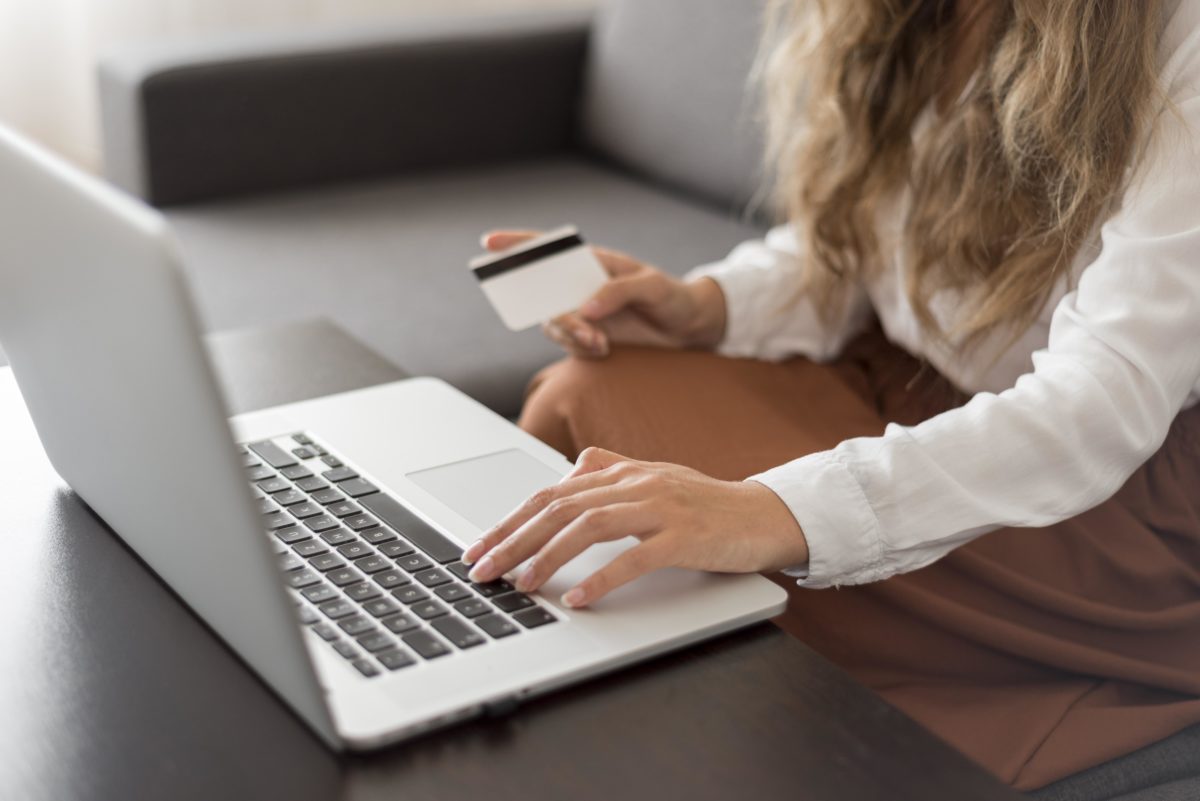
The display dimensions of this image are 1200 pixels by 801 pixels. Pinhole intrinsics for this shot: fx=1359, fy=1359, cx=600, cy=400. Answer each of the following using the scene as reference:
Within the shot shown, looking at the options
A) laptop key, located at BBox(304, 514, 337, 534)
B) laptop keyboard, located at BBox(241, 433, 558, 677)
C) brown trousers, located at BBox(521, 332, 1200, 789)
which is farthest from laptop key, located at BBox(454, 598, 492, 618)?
brown trousers, located at BBox(521, 332, 1200, 789)

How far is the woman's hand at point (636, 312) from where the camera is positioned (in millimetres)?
1097

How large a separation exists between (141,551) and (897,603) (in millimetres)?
491

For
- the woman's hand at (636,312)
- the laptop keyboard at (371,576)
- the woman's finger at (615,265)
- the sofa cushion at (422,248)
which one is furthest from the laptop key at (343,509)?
the sofa cushion at (422,248)

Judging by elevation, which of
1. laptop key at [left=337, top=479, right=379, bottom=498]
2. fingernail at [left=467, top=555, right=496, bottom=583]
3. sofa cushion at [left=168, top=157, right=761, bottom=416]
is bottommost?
sofa cushion at [left=168, top=157, right=761, bottom=416]

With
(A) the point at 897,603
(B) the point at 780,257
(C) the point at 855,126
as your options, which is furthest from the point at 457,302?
(A) the point at 897,603

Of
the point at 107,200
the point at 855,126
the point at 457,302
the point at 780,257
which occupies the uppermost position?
the point at 107,200

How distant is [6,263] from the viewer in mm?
652

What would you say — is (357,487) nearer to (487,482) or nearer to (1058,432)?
(487,482)

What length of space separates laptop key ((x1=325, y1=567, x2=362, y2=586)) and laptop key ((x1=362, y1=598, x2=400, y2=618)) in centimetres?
2

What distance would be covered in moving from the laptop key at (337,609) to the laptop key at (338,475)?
0.15 meters

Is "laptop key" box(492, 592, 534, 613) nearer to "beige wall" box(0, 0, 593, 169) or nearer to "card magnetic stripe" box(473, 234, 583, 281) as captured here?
"card magnetic stripe" box(473, 234, 583, 281)

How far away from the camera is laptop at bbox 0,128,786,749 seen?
528 mm

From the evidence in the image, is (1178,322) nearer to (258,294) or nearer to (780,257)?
(780,257)

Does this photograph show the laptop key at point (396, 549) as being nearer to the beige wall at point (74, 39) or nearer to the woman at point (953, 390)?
the woman at point (953, 390)
